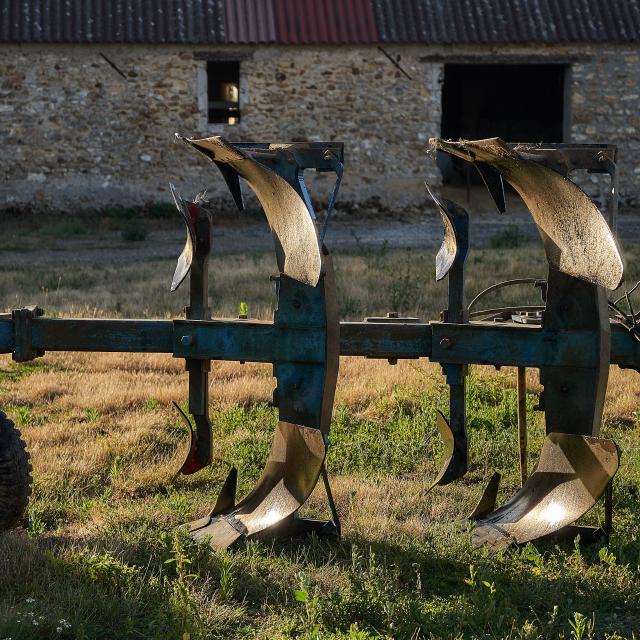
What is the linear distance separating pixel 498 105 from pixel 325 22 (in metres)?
6.33

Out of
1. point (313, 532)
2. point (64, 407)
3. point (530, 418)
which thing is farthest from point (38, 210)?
point (313, 532)

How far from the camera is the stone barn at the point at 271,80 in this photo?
15695mm

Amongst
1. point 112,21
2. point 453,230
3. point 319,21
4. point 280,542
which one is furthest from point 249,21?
point 280,542

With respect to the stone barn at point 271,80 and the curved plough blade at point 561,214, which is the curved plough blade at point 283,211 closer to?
the curved plough blade at point 561,214

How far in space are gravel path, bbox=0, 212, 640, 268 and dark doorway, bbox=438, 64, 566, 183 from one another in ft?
17.1

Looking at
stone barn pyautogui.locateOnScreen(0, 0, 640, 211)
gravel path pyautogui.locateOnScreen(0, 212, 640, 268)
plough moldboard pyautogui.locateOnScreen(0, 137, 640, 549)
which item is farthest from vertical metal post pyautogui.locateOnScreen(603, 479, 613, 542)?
stone barn pyautogui.locateOnScreen(0, 0, 640, 211)

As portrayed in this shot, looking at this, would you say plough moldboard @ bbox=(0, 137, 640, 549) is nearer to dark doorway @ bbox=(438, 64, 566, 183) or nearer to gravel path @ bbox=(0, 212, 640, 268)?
gravel path @ bbox=(0, 212, 640, 268)

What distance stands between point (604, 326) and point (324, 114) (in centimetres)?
1334

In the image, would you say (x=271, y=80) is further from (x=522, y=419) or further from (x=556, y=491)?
(x=556, y=491)

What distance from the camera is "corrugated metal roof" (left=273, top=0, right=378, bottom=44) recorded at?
15680 millimetres

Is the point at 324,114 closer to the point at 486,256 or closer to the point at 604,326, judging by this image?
the point at 486,256

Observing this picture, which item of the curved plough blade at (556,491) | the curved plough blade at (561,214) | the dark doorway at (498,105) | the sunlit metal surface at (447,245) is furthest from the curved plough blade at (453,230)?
the dark doorway at (498,105)

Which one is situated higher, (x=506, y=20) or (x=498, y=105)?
(x=506, y=20)

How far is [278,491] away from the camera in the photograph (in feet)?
11.4
